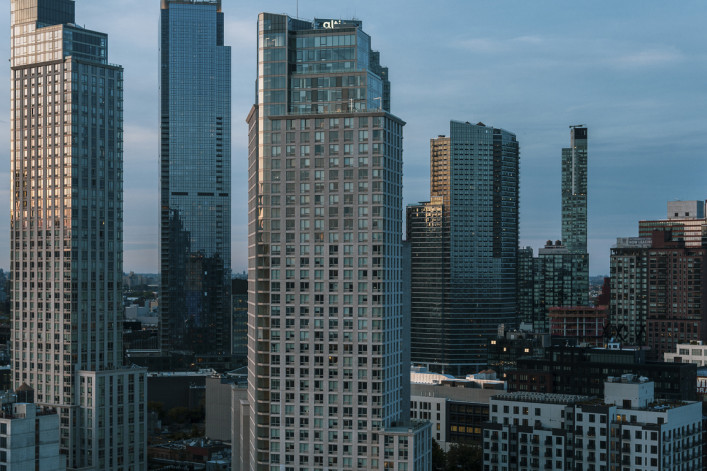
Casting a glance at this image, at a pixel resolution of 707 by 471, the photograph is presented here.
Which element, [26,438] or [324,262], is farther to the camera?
[324,262]

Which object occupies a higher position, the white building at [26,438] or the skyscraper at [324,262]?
the skyscraper at [324,262]

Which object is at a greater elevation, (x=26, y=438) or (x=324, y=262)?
(x=324, y=262)

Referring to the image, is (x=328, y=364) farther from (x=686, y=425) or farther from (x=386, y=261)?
(x=686, y=425)

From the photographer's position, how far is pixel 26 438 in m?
162

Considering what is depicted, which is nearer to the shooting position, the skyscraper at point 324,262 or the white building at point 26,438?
the white building at point 26,438

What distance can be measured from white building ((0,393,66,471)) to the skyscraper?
35994mm

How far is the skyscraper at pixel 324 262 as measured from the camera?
163125 mm

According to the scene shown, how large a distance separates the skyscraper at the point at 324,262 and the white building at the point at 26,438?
36.0m

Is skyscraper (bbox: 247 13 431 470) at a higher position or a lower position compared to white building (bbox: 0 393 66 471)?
higher

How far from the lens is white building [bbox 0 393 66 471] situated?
522 ft

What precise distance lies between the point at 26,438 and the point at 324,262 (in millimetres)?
58266

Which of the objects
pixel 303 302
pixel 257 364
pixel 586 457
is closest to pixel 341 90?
pixel 303 302

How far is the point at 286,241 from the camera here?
167625 millimetres

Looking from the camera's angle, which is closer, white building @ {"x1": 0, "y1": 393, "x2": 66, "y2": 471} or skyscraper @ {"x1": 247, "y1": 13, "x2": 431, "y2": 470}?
white building @ {"x1": 0, "y1": 393, "x2": 66, "y2": 471}
